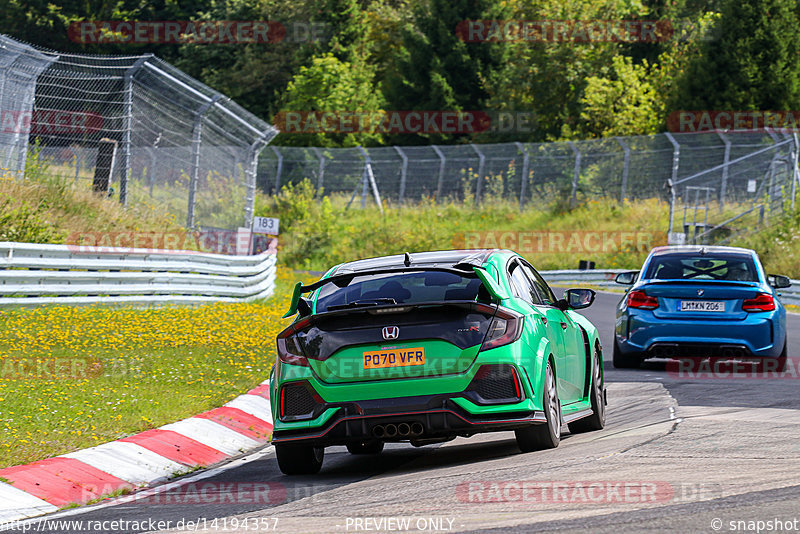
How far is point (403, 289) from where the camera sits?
8148 millimetres

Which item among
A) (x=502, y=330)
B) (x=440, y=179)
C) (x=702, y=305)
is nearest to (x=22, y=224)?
(x=702, y=305)

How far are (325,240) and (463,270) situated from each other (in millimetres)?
36081

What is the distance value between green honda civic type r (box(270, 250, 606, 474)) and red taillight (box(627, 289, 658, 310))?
6363 millimetres

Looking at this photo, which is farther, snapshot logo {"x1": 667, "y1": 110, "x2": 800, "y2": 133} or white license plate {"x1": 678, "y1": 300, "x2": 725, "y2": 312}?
snapshot logo {"x1": 667, "y1": 110, "x2": 800, "y2": 133}

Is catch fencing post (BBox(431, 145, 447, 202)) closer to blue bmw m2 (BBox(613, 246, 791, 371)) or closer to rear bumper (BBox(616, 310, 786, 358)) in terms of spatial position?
blue bmw m2 (BBox(613, 246, 791, 371))

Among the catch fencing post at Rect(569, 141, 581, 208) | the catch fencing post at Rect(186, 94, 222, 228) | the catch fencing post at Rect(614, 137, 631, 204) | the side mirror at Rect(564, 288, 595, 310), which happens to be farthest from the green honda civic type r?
the catch fencing post at Rect(569, 141, 581, 208)

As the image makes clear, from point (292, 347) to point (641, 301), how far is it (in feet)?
24.1

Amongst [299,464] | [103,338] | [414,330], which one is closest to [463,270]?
[414,330]

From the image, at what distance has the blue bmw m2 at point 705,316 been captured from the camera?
1403cm

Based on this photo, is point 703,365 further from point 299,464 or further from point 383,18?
point 383,18

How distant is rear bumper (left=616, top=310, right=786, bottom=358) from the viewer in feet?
46.0
